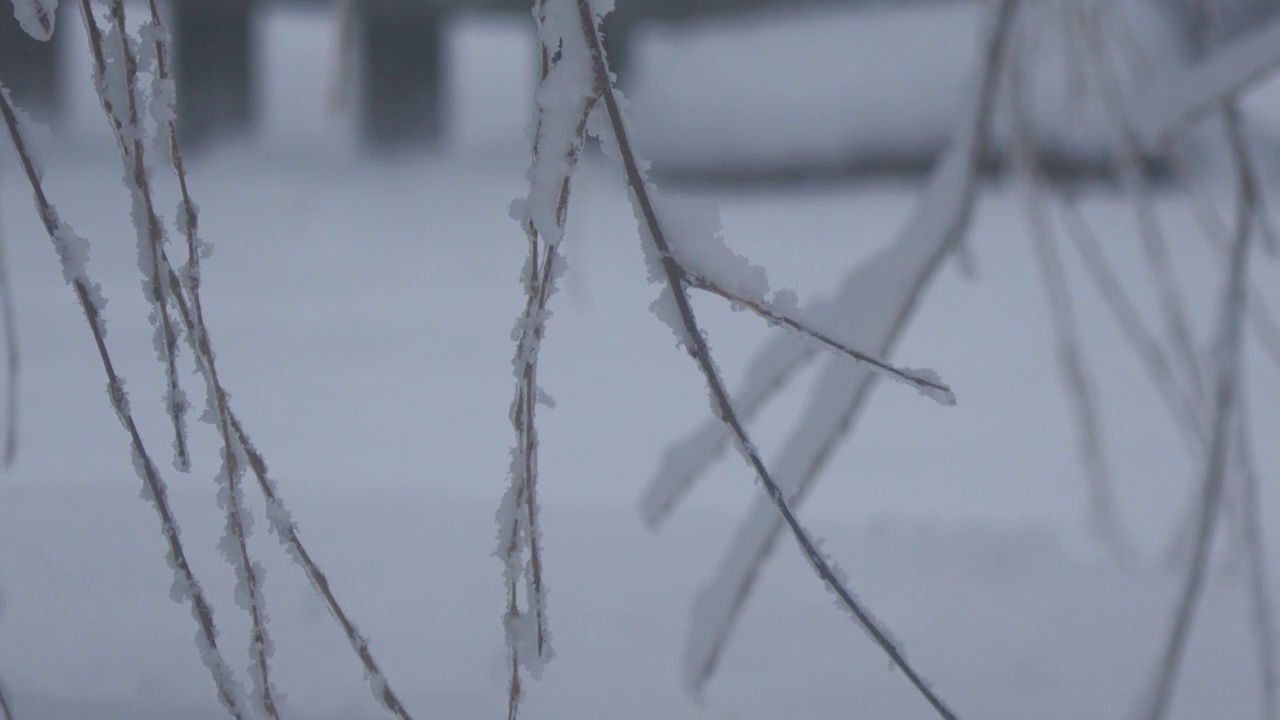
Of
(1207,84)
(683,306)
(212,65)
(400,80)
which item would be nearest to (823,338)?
(683,306)

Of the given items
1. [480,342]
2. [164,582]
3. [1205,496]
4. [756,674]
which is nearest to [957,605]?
[756,674]

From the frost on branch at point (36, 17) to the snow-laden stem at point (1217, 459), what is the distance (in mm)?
451

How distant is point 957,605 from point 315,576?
65 cm

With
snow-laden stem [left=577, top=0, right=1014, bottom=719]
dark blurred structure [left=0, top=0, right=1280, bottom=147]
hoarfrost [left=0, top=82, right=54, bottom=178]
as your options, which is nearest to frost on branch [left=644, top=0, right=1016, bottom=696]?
snow-laden stem [left=577, top=0, right=1014, bottom=719]

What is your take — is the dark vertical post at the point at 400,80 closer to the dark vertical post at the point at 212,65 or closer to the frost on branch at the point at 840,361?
the dark vertical post at the point at 212,65

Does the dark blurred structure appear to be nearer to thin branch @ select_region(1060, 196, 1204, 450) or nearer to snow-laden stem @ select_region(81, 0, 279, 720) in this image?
thin branch @ select_region(1060, 196, 1204, 450)

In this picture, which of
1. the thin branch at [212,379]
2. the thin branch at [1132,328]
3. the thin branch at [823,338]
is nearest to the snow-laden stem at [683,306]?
the thin branch at [823,338]

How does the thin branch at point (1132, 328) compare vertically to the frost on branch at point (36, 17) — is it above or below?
below

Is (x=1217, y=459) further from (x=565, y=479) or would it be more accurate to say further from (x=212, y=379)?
(x=565, y=479)

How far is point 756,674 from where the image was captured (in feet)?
2.29

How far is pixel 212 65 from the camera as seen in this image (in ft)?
10.8

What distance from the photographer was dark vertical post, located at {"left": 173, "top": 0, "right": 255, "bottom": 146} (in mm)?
3225

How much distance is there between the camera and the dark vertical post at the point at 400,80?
3.66m

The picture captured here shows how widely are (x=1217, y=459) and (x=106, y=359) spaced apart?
0.42 metres
